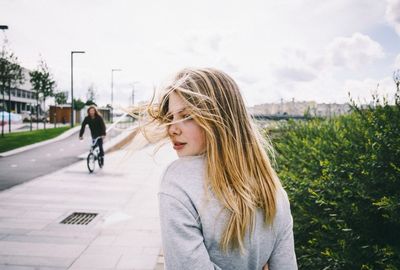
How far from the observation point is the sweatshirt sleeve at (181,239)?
3.77 feet

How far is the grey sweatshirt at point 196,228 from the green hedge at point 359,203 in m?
1.11

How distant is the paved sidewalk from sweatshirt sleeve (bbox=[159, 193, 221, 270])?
1.95 ft

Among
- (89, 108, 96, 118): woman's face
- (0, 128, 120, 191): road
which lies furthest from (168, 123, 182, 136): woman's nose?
(89, 108, 96, 118): woman's face

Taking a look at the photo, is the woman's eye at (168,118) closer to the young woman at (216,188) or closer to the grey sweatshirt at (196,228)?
the young woman at (216,188)

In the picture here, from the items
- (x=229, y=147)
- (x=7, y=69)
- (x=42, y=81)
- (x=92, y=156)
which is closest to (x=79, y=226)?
(x=229, y=147)

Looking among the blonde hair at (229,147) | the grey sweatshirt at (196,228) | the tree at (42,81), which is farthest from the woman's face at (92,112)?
the tree at (42,81)

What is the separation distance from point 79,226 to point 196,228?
203 inches

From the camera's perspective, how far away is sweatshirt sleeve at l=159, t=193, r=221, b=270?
3.77ft

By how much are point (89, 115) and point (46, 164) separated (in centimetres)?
290

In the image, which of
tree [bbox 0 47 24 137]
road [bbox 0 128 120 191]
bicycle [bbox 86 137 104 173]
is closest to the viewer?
road [bbox 0 128 120 191]

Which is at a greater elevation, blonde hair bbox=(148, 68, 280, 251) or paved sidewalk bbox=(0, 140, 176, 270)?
blonde hair bbox=(148, 68, 280, 251)

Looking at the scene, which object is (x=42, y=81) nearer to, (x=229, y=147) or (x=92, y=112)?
(x=92, y=112)

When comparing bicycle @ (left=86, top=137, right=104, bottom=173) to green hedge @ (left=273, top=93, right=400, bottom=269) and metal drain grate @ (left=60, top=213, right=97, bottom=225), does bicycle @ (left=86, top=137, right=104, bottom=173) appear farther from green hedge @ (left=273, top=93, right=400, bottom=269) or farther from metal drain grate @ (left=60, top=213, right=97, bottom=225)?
green hedge @ (left=273, top=93, right=400, bottom=269)

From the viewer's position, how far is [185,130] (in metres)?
1.35
